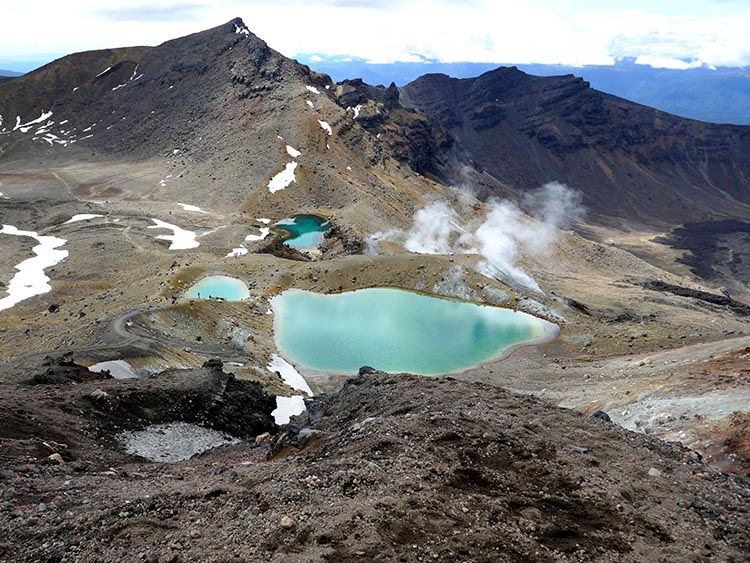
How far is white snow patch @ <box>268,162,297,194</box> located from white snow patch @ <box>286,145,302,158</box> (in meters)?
4.54

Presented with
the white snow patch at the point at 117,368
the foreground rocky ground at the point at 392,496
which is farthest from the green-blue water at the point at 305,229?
the foreground rocky ground at the point at 392,496

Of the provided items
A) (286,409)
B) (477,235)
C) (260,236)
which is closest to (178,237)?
(260,236)

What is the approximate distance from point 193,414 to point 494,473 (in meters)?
19.3

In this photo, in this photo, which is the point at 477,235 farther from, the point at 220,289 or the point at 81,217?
the point at 81,217

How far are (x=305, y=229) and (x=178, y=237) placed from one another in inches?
1080

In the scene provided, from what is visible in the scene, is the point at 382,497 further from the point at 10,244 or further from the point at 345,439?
the point at 10,244

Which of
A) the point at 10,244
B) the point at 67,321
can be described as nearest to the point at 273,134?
the point at 10,244

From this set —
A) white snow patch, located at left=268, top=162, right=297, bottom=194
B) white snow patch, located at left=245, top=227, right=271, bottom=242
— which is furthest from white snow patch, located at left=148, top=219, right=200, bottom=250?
white snow patch, located at left=268, top=162, right=297, bottom=194

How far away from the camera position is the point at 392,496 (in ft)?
50.8

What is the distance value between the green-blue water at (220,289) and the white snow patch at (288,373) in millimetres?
15191

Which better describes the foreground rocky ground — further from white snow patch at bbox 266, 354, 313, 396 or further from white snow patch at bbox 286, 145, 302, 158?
white snow patch at bbox 286, 145, 302, 158

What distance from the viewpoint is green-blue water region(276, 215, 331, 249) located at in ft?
365

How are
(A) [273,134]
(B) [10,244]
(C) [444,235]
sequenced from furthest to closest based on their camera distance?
(A) [273,134], (C) [444,235], (B) [10,244]

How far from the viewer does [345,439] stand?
19906 mm
